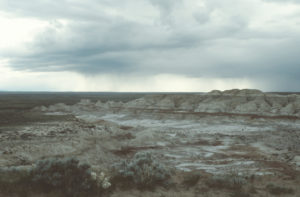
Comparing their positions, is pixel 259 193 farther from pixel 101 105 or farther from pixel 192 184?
pixel 101 105

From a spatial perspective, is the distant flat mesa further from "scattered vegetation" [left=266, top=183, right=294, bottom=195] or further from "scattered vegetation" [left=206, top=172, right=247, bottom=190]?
"scattered vegetation" [left=206, top=172, right=247, bottom=190]

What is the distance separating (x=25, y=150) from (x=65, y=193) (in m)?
12.0

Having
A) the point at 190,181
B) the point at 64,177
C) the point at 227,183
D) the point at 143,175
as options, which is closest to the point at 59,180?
the point at 64,177

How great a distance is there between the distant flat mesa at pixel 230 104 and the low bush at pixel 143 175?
4542 centimetres

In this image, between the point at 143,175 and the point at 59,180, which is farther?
the point at 143,175

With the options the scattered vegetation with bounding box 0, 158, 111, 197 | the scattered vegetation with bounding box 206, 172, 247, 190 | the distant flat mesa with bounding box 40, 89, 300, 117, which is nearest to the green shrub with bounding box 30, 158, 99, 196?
the scattered vegetation with bounding box 0, 158, 111, 197

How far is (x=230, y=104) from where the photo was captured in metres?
57.9

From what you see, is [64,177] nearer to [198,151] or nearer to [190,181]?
[190,181]

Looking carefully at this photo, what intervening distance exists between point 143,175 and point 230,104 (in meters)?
51.5

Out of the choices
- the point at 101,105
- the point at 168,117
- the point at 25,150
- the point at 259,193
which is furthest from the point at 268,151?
the point at 101,105

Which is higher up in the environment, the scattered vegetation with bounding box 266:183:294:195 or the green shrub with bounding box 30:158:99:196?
the green shrub with bounding box 30:158:99:196

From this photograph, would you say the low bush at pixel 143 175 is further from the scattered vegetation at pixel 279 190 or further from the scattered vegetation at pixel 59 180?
the scattered vegetation at pixel 279 190

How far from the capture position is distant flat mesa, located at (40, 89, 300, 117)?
5159 centimetres

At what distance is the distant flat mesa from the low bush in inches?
1788
